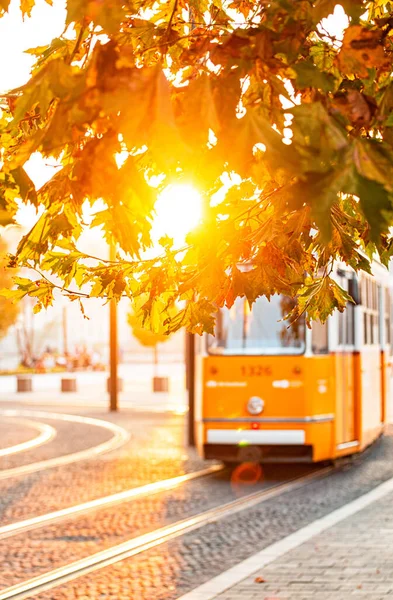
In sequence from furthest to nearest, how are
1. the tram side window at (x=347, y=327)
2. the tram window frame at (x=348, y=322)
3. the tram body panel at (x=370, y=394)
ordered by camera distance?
the tram body panel at (x=370, y=394)
the tram side window at (x=347, y=327)
the tram window frame at (x=348, y=322)

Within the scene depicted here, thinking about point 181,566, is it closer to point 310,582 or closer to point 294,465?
point 310,582

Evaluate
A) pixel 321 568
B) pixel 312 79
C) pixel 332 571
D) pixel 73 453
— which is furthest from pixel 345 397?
pixel 312 79

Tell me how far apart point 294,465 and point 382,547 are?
6933 millimetres

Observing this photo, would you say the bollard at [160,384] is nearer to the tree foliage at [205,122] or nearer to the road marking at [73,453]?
the road marking at [73,453]

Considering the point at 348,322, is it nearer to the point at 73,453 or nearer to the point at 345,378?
the point at 345,378

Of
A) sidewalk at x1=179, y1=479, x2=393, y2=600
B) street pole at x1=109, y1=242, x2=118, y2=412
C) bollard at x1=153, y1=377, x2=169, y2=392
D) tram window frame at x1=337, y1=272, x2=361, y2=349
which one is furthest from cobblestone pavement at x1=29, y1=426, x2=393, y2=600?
bollard at x1=153, y1=377, x2=169, y2=392

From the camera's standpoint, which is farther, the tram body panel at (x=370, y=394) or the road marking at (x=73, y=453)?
the tram body panel at (x=370, y=394)

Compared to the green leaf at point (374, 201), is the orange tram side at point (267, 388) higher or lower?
lower

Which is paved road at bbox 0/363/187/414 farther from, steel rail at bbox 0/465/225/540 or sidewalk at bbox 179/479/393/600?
sidewalk at bbox 179/479/393/600

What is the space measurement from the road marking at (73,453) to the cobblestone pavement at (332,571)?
6231 millimetres

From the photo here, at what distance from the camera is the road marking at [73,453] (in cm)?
1488

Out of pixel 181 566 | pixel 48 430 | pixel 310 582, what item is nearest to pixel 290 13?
pixel 310 582

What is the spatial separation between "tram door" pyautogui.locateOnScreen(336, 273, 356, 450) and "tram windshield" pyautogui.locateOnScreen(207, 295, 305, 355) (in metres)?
0.79

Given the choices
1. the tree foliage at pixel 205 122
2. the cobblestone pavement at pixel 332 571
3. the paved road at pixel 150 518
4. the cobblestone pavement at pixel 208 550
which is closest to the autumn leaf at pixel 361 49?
the tree foliage at pixel 205 122
